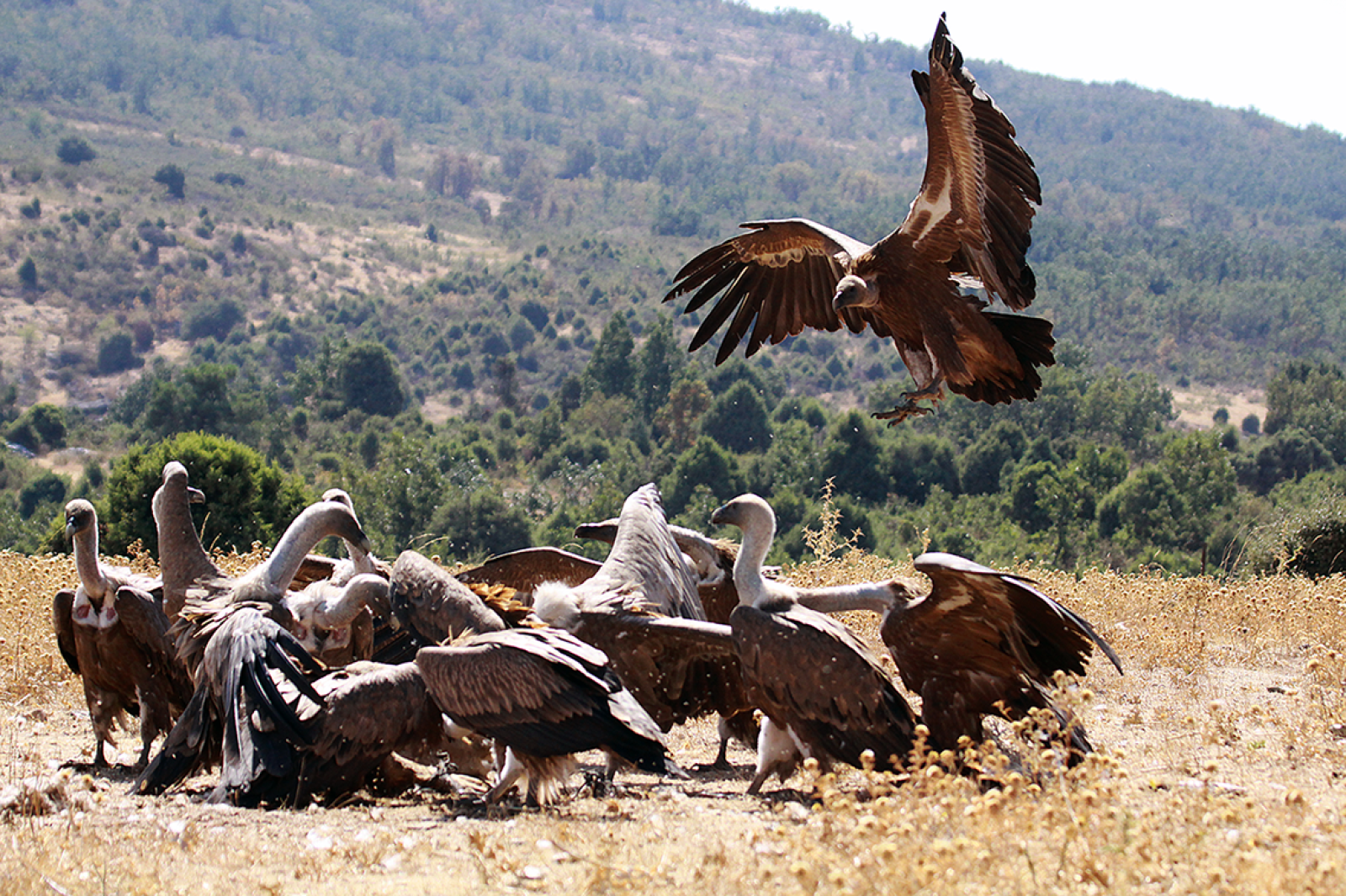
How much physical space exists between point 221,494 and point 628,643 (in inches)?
573

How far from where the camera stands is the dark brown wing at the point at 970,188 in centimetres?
656

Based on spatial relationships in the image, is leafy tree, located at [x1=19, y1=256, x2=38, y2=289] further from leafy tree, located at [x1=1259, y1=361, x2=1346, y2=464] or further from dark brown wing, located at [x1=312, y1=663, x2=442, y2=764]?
dark brown wing, located at [x1=312, y1=663, x2=442, y2=764]

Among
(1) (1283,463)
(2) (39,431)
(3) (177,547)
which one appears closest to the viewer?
(3) (177,547)

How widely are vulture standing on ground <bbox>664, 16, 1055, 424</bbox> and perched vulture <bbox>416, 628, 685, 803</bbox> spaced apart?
2382mm

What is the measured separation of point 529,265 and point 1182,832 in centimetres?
11312

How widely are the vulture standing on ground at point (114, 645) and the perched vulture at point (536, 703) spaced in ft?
6.62

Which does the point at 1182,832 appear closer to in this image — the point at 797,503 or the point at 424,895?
the point at 424,895

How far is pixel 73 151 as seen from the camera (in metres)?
112

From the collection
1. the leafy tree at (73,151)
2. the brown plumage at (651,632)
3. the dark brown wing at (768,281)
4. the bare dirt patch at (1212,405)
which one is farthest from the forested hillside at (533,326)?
the brown plumage at (651,632)

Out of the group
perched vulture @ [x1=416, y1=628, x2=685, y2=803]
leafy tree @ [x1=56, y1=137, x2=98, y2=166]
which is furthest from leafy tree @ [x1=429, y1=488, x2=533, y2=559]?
leafy tree @ [x1=56, y1=137, x2=98, y2=166]

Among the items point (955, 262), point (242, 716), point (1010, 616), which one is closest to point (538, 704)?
point (242, 716)

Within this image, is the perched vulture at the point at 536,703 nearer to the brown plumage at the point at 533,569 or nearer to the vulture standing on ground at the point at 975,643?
the vulture standing on ground at the point at 975,643

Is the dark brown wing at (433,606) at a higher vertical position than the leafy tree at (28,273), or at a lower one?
higher

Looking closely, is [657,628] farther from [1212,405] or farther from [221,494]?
[1212,405]
